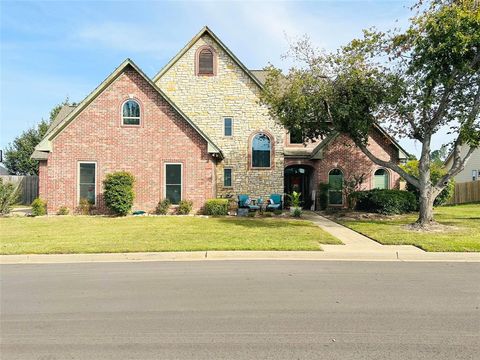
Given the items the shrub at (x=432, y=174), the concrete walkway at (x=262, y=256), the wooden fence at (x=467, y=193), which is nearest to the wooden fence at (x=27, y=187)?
the concrete walkway at (x=262, y=256)

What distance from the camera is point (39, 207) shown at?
60.6ft

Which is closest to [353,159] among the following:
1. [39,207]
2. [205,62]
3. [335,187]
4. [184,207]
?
[335,187]

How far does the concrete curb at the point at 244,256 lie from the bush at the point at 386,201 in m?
9.70

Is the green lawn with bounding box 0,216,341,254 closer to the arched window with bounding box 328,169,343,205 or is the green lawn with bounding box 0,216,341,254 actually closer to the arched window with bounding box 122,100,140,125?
the arched window with bounding box 122,100,140,125

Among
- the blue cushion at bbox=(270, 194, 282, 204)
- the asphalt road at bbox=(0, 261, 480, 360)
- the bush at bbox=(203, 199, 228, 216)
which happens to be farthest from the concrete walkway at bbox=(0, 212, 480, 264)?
the blue cushion at bbox=(270, 194, 282, 204)

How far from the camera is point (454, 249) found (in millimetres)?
10156

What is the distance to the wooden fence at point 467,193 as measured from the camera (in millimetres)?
32438

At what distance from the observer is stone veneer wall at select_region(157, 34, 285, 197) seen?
75.8 ft

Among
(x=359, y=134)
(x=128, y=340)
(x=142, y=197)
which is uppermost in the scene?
(x=359, y=134)

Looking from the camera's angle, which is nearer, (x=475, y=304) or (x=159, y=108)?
(x=475, y=304)

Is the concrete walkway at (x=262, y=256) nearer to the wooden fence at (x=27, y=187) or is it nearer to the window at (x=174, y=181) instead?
the window at (x=174, y=181)

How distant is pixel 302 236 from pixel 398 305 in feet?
22.1

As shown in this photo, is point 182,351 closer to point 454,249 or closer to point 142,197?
point 454,249

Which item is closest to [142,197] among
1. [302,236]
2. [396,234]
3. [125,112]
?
[125,112]
